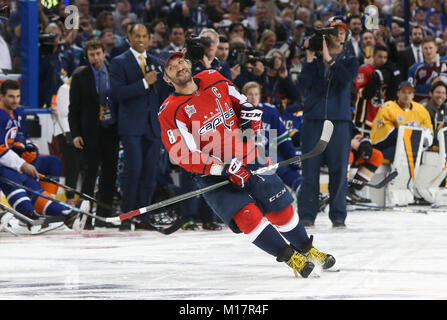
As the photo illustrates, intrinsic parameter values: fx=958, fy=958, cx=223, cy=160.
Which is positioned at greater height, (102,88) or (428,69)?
(102,88)

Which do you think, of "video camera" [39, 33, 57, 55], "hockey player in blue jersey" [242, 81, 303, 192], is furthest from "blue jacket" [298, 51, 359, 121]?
"video camera" [39, 33, 57, 55]

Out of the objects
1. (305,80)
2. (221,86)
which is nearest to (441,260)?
(221,86)

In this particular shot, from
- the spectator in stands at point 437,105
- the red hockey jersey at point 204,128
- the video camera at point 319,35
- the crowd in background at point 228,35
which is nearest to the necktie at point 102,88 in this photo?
the crowd in background at point 228,35

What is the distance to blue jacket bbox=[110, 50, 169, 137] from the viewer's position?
777 cm

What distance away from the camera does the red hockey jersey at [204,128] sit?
207 inches

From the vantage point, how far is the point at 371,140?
967cm

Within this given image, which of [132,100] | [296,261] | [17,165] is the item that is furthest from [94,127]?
[296,261]

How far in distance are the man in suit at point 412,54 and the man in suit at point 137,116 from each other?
3813 mm

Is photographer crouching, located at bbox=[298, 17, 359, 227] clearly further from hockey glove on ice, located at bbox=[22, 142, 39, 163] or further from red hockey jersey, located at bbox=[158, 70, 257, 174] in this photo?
red hockey jersey, located at bbox=[158, 70, 257, 174]

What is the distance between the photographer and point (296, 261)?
5.10 meters

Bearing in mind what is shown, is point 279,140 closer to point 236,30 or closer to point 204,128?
point 236,30

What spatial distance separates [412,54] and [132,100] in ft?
13.6

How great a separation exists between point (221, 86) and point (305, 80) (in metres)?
2.52

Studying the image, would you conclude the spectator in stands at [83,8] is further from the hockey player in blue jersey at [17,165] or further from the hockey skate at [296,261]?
the hockey skate at [296,261]
